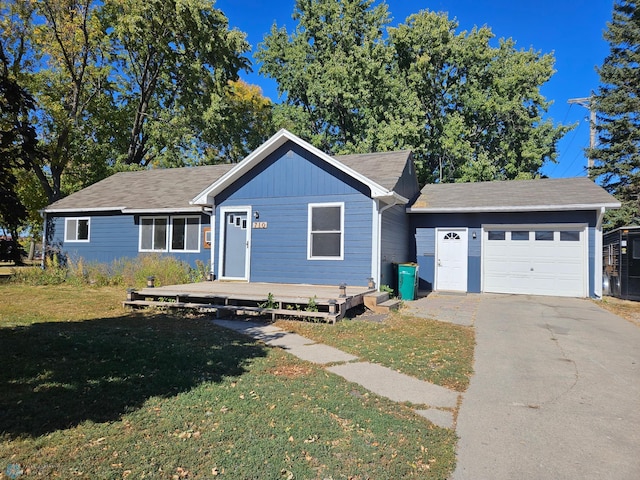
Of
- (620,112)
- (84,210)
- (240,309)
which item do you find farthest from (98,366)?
(620,112)

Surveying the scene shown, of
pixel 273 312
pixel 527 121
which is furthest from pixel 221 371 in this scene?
pixel 527 121

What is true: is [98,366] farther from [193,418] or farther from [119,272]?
[119,272]

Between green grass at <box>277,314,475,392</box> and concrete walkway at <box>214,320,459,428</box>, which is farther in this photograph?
green grass at <box>277,314,475,392</box>

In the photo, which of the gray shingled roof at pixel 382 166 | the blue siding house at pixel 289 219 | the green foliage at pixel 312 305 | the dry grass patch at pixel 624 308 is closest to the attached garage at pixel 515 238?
the dry grass patch at pixel 624 308

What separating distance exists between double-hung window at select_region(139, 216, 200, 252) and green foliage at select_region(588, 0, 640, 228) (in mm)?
22381

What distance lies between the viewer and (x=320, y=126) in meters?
28.6

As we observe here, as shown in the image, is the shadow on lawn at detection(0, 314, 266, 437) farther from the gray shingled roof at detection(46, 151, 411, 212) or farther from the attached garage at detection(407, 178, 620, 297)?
the attached garage at detection(407, 178, 620, 297)

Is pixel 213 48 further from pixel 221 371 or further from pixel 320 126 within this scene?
pixel 221 371

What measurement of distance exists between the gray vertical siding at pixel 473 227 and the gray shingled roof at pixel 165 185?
2.68 m

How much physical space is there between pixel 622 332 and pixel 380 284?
18.1ft

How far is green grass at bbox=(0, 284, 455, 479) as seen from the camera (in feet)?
9.73

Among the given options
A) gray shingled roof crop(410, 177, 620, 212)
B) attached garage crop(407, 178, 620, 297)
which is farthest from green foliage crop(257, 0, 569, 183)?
attached garage crop(407, 178, 620, 297)

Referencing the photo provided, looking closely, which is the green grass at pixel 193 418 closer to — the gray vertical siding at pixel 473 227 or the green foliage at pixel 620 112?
the gray vertical siding at pixel 473 227

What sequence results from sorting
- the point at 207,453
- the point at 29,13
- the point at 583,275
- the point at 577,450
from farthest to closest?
the point at 29,13 → the point at 583,275 → the point at 577,450 → the point at 207,453
